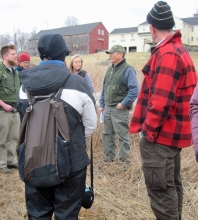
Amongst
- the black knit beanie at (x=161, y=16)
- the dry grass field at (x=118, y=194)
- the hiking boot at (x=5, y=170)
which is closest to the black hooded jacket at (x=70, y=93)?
the black knit beanie at (x=161, y=16)

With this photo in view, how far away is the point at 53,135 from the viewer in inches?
79.0

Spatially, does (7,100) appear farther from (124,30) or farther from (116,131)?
(124,30)

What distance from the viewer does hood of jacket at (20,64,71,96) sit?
6.51 feet

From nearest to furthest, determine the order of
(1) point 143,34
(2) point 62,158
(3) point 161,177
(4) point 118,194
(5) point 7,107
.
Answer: (2) point 62,158 < (3) point 161,177 < (4) point 118,194 < (5) point 7,107 < (1) point 143,34

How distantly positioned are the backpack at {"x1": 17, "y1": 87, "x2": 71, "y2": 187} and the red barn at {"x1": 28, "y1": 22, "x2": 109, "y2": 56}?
181 feet

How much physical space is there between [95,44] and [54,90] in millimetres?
60171

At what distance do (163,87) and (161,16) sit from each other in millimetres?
661

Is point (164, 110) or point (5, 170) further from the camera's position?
point (5, 170)

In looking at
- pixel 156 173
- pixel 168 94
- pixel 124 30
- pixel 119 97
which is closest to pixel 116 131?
pixel 119 97

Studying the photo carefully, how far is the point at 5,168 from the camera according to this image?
439 centimetres

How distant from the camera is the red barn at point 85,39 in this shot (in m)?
58.1

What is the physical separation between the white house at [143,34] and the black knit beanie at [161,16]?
168 feet

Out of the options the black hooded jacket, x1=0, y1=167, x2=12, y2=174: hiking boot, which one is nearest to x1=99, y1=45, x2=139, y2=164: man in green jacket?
x1=0, y1=167, x2=12, y2=174: hiking boot

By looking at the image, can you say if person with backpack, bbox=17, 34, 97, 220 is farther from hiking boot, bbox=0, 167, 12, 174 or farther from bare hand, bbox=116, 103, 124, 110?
hiking boot, bbox=0, 167, 12, 174
